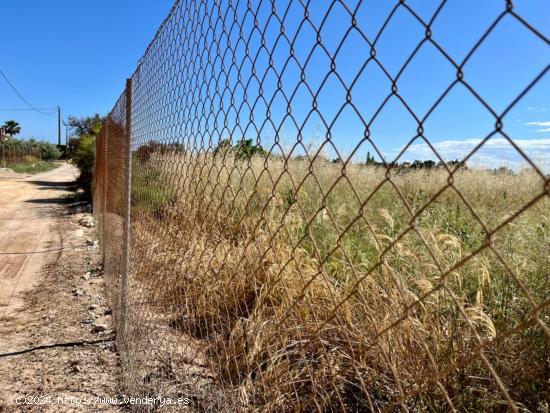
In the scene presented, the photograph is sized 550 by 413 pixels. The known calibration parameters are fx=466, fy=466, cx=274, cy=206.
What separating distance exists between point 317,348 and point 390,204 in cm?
277

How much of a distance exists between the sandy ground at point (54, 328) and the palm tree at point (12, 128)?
253ft

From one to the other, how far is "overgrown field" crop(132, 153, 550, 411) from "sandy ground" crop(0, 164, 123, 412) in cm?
63

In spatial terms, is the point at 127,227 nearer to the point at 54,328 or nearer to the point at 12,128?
the point at 54,328

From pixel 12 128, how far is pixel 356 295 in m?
84.8

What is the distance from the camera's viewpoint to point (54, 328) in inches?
150

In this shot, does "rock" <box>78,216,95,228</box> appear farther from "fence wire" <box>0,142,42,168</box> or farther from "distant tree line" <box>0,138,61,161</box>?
"distant tree line" <box>0,138,61,161</box>

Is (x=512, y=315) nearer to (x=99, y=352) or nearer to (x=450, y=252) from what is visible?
(x=450, y=252)

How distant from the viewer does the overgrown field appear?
4.93 feet

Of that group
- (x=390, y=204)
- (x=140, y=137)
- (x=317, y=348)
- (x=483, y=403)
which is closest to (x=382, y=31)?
(x=483, y=403)

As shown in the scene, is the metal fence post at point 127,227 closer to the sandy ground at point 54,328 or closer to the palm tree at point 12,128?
the sandy ground at point 54,328

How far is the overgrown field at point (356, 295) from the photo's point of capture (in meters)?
1.50

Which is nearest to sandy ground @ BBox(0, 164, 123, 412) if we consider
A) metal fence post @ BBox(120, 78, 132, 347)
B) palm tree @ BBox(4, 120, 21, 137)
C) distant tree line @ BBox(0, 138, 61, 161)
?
metal fence post @ BBox(120, 78, 132, 347)

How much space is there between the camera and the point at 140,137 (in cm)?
364

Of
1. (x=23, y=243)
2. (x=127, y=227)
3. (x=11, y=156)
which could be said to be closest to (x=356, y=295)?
(x=127, y=227)
